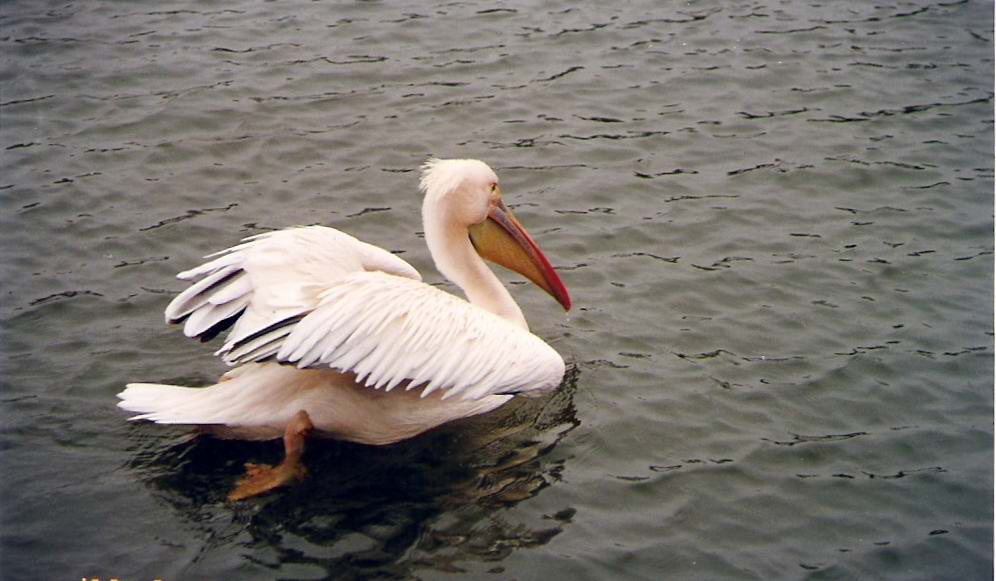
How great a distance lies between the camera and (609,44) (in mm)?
7762

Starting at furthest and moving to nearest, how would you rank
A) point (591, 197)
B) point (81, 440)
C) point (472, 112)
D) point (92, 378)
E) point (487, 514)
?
point (472, 112) → point (591, 197) → point (92, 378) → point (81, 440) → point (487, 514)

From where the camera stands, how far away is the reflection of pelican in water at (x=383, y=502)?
142 inches

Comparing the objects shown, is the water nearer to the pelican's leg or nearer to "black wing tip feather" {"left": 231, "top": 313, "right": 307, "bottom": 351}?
the pelican's leg

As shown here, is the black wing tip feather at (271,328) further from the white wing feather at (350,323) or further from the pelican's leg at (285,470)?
the pelican's leg at (285,470)

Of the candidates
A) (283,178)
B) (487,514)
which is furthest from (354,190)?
(487,514)

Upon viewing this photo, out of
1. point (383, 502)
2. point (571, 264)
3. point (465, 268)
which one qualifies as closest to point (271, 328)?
point (383, 502)

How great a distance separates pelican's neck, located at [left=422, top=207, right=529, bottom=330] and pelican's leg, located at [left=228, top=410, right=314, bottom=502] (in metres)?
0.98

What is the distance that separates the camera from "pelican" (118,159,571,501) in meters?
3.86

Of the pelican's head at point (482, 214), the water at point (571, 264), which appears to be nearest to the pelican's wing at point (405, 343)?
the water at point (571, 264)

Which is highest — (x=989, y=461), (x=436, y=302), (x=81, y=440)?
(x=436, y=302)

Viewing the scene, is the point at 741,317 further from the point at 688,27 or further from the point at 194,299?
the point at 688,27

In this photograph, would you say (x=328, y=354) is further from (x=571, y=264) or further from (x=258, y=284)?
(x=571, y=264)

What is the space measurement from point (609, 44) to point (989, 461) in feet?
14.2

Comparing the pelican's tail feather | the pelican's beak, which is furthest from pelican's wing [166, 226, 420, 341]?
the pelican's beak
